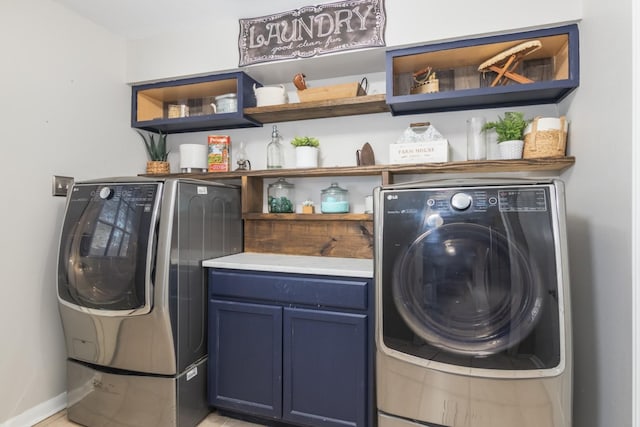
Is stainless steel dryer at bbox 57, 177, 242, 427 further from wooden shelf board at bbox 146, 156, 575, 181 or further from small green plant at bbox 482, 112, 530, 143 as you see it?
small green plant at bbox 482, 112, 530, 143

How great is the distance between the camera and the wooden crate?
2.03m

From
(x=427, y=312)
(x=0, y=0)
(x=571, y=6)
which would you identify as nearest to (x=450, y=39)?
(x=571, y=6)

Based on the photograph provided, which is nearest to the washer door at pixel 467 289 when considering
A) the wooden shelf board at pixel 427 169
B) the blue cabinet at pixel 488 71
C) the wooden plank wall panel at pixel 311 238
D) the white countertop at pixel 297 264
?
the white countertop at pixel 297 264

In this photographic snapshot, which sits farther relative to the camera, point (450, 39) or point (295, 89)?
point (295, 89)

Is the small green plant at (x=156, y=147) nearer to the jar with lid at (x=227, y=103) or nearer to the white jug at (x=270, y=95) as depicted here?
the jar with lid at (x=227, y=103)

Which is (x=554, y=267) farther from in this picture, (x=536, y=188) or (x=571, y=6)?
(x=571, y=6)

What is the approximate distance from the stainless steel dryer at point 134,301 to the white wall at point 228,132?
0.22 m

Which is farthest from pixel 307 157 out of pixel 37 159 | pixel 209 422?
pixel 209 422

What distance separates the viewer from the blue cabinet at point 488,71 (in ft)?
5.53

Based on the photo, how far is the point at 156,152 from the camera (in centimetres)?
251

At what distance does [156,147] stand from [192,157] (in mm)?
401

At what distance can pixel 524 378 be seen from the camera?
3.94 feet

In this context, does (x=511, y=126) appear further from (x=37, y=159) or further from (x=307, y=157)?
(x=37, y=159)

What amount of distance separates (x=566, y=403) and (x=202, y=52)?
8.44ft
